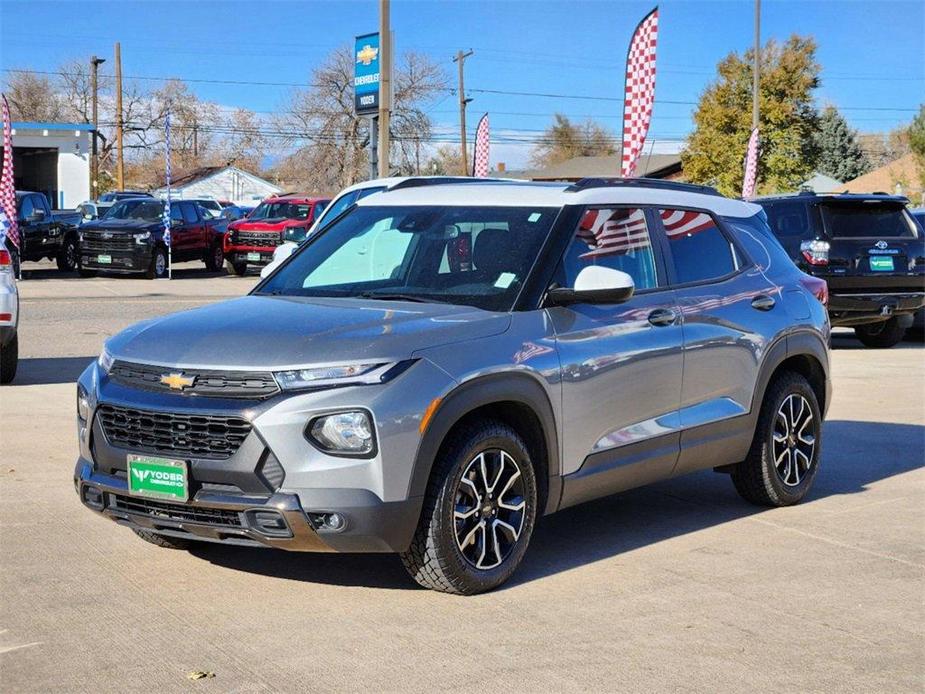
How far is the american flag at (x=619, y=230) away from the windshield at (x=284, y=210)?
26.2 metres

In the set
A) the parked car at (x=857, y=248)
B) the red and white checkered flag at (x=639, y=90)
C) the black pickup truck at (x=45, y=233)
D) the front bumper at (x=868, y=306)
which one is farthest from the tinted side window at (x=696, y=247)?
the black pickup truck at (x=45, y=233)

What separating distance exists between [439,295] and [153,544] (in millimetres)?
1846

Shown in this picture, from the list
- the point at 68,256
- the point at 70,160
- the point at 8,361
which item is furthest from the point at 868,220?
the point at 70,160

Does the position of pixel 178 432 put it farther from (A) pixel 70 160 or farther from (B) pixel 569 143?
(B) pixel 569 143

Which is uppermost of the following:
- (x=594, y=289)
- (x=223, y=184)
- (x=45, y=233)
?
(x=223, y=184)

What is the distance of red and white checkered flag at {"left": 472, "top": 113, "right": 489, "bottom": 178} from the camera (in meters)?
34.4

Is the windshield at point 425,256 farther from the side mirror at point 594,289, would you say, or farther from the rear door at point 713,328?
the rear door at point 713,328

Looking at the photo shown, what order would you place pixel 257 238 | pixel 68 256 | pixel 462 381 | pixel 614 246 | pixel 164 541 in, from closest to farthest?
pixel 462 381
pixel 164 541
pixel 614 246
pixel 257 238
pixel 68 256

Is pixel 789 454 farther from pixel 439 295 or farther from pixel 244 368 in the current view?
pixel 244 368

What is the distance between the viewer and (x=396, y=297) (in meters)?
6.17

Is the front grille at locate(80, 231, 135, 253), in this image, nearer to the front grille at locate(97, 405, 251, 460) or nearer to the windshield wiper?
the windshield wiper

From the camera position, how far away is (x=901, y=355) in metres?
16.6

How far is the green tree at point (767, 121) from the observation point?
5991 cm

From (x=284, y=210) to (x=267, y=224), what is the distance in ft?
3.08
